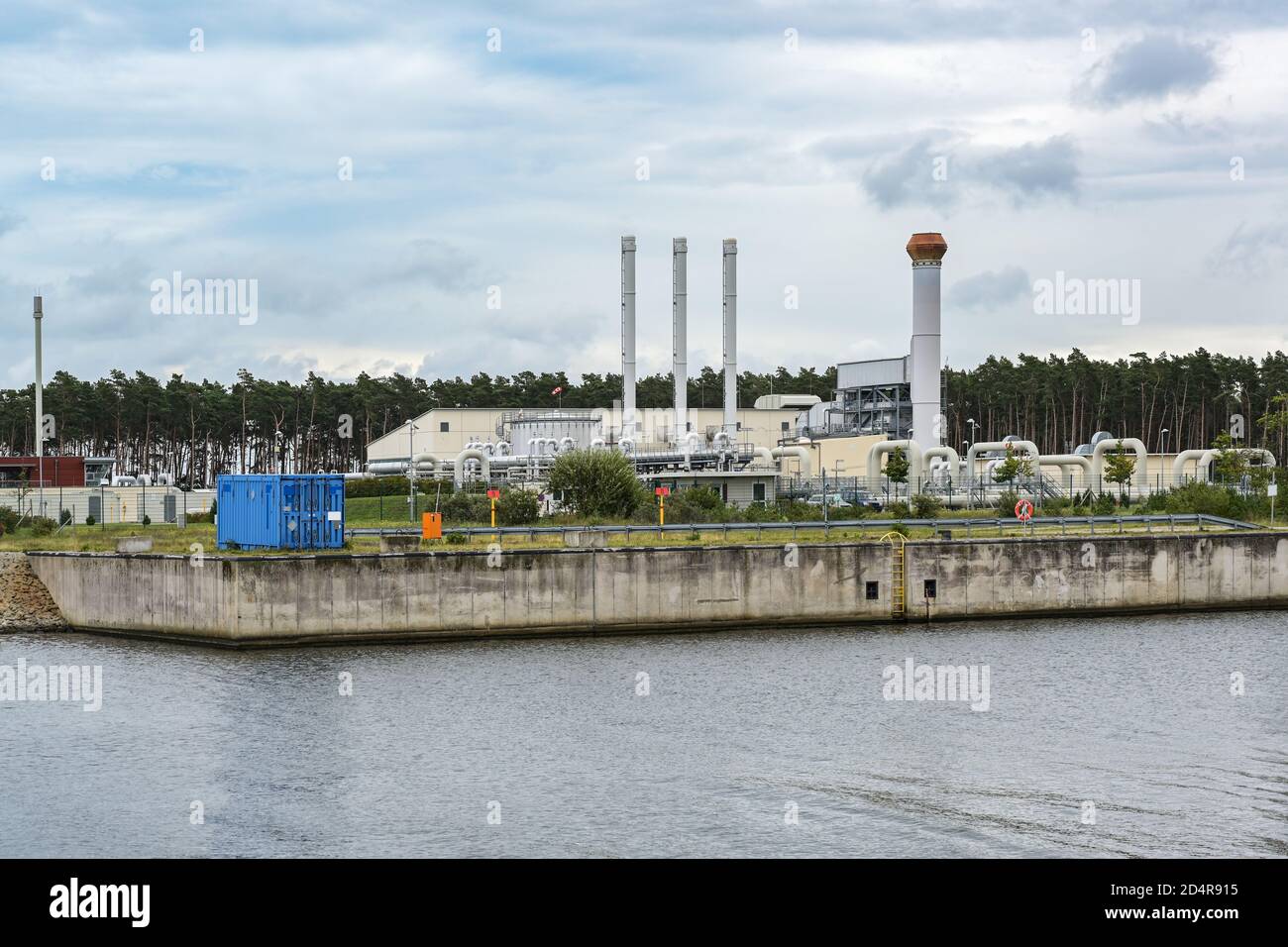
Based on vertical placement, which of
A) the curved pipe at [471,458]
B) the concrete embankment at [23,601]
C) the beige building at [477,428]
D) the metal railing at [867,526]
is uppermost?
the beige building at [477,428]

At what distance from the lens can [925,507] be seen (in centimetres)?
7650

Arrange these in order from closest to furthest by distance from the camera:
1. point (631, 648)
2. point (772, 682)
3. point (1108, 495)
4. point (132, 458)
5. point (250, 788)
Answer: point (250, 788) → point (772, 682) → point (631, 648) → point (1108, 495) → point (132, 458)

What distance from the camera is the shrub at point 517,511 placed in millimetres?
68125

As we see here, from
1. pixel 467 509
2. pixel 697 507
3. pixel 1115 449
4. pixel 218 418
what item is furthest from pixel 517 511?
pixel 218 418

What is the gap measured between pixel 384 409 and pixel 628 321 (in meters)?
A: 56.9

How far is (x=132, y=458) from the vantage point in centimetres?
15238

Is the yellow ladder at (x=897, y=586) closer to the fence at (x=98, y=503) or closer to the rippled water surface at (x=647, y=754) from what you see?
the rippled water surface at (x=647, y=754)

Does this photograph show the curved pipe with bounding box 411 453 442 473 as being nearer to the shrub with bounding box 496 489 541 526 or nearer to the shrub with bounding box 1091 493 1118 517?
the shrub with bounding box 496 489 541 526

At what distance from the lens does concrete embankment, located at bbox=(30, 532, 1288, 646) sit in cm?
5069

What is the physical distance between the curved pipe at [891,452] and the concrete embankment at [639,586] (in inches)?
1208

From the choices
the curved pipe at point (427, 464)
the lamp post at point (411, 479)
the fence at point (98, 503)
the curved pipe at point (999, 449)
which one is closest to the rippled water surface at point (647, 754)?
the lamp post at point (411, 479)

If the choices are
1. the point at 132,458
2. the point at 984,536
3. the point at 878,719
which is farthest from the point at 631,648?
the point at 132,458
